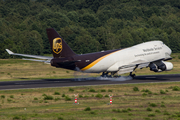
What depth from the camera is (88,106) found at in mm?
35000

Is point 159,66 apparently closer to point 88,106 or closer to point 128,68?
point 128,68

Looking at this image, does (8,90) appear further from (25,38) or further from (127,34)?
(127,34)

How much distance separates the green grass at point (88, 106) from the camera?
30086 millimetres

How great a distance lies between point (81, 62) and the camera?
57594mm

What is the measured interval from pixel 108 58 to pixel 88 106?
2681 cm

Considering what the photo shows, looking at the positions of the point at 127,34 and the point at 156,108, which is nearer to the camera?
the point at 156,108

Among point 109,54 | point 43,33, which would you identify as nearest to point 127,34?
point 43,33

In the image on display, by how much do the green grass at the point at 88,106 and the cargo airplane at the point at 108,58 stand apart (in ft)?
33.4

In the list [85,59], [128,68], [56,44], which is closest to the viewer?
[56,44]

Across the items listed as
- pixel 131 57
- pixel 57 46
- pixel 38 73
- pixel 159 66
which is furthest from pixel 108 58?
pixel 38 73

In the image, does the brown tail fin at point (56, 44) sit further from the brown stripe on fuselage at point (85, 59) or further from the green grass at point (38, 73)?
the green grass at point (38, 73)

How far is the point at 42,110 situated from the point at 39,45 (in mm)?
107691

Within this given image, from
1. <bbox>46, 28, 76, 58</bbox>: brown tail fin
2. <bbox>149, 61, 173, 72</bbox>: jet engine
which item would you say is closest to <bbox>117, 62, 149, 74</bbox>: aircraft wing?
<bbox>149, 61, 173, 72</bbox>: jet engine

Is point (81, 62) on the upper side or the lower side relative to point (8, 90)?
upper
